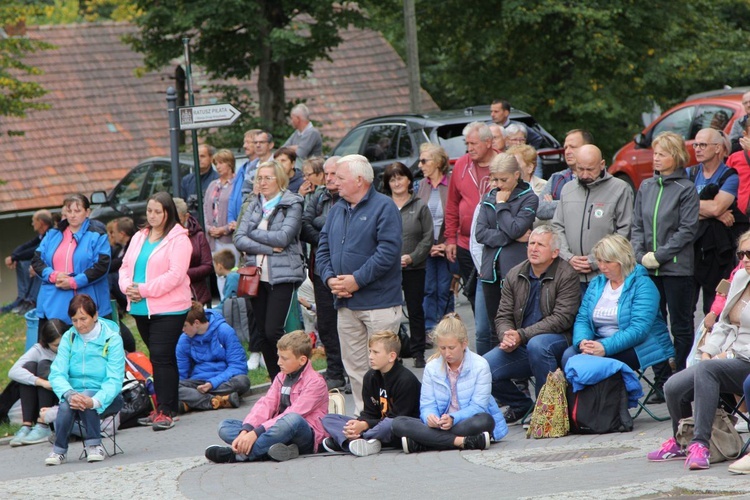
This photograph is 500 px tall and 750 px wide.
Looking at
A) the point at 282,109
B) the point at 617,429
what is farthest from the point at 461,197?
the point at 282,109

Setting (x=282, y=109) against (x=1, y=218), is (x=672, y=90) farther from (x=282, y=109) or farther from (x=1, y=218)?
(x=1, y=218)

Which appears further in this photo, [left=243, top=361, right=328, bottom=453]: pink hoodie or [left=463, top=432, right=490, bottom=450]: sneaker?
[left=243, top=361, right=328, bottom=453]: pink hoodie

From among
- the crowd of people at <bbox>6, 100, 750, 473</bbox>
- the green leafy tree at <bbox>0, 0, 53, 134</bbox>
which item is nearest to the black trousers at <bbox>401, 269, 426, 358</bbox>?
the crowd of people at <bbox>6, 100, 750, 473</bbox>

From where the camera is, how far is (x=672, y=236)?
952 cm

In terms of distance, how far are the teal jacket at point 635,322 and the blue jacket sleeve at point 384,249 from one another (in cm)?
156

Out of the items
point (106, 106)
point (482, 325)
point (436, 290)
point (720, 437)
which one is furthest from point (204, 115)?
point (106, 106)

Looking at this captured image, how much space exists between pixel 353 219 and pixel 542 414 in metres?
2.24

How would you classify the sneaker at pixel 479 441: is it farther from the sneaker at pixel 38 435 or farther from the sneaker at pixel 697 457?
the sneaker at pixel 38 435

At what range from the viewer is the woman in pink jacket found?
1052 centimetres

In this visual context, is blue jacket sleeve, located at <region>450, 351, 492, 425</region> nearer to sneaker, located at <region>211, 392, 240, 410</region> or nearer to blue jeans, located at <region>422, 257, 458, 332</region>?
sneaker, located at <region>211, 392, 240, 410</region>

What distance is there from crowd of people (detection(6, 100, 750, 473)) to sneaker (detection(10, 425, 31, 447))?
0.02 m

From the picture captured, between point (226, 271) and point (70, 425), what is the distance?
4258mm

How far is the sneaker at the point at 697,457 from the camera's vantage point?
745cm

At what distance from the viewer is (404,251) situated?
38.4ft
